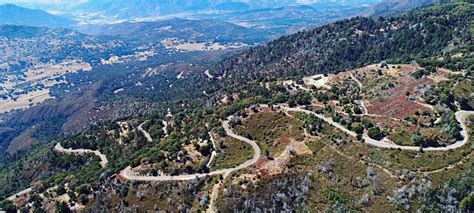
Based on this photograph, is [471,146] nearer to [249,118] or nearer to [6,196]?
[249,118]

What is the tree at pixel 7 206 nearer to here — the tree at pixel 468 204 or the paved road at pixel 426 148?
the paved road at pixel 426 148

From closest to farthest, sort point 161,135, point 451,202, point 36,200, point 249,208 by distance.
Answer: point 451,202 < point 249,208 < point 36,200 < point 161,135

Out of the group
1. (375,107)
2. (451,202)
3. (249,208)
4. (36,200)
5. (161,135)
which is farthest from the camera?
(161,135)

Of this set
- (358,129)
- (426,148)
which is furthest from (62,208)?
(426,148)

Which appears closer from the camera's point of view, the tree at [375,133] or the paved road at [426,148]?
the paved road at [426,148]

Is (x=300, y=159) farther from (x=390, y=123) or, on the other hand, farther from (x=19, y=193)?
(x=19, y=193)

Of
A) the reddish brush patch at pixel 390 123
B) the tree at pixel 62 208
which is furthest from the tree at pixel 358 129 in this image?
the tree at pixel 62 208

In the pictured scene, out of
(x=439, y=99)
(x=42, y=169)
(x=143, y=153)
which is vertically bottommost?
(x=42, y=169)

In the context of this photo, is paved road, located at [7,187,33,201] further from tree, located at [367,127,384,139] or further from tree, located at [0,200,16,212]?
tree, located at [367,127,384,139]

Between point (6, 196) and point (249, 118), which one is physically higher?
point (249, 118)

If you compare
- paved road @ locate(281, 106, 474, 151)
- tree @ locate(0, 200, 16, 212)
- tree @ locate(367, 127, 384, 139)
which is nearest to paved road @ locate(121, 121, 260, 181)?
paved road @ locate(281, 106, 474, 151)

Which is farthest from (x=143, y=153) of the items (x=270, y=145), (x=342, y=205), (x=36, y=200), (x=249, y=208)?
(x=342, y=205)
